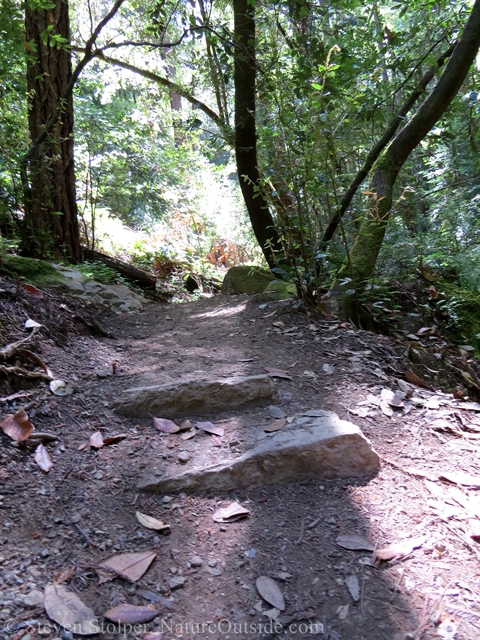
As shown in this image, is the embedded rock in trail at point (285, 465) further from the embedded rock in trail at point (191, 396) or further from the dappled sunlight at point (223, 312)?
the dappled sunlight at point (223, 312)

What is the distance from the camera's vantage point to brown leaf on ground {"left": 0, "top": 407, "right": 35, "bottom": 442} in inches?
74.4

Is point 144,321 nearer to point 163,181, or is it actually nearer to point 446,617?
point 446,617

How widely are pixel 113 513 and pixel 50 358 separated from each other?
1.40 meters

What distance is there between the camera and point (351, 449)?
1.87 metres

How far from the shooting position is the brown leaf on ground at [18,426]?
189cm

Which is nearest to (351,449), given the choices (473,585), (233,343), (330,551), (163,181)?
(330,551)

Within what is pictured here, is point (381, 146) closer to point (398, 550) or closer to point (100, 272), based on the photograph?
point (100, 272)

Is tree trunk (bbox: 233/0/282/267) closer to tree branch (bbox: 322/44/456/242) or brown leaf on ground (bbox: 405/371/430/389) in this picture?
tree branch (bbox: 322/44/456/242)

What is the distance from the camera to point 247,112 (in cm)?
523

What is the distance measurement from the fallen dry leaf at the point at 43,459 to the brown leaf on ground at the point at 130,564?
0.58 metres

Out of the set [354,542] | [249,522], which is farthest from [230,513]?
[354,542]

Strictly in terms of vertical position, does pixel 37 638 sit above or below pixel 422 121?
below

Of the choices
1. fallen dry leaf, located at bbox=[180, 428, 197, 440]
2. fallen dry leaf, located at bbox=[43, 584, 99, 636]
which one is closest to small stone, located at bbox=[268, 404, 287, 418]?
fallen dry leaf, located at bbox=[180, 428, 197, 440]

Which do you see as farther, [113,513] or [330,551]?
[113,513]
